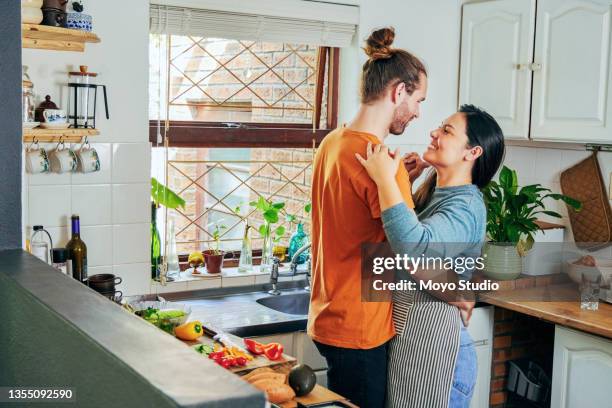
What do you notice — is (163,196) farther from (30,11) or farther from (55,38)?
(30,11)

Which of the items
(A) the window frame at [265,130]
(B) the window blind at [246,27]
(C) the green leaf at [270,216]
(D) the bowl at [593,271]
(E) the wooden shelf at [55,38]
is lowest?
(D) the bowl at [593,271]

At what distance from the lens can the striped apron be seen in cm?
215

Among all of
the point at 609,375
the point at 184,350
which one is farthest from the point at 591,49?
the point at 184,350

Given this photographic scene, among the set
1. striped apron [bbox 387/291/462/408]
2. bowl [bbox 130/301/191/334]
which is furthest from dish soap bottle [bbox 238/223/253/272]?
striped apron [bbox 387/291/462/408]

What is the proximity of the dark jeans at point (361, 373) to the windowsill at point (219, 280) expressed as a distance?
126 centimetres

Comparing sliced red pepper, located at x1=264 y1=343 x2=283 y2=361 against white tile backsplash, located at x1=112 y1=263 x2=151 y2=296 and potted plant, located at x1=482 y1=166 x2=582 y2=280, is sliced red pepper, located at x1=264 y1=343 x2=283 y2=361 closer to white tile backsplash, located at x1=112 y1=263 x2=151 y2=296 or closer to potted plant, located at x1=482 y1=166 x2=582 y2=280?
white tile backsplash, located at x1=112 y1=263 x2=151 y2=296

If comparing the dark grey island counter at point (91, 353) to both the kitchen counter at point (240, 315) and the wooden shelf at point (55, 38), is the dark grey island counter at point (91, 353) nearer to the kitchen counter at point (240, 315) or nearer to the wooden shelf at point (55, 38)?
the wooden shelf at point (55, 38)

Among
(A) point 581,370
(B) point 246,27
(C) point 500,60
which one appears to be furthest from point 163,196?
(A) point 581,370

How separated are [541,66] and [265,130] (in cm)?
127

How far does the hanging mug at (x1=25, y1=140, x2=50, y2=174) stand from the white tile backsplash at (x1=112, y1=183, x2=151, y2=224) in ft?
1.07

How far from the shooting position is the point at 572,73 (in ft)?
11.0

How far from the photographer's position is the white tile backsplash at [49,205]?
293 cm

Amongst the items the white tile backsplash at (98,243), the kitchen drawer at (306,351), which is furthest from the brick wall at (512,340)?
the white tile backsplash at (98,243)

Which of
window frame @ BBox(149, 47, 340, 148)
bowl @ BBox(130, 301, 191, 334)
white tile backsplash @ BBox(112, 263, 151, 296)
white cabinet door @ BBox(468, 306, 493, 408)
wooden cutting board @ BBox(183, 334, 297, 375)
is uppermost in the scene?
window frame @ BBox(149, 47, 340, 148)
